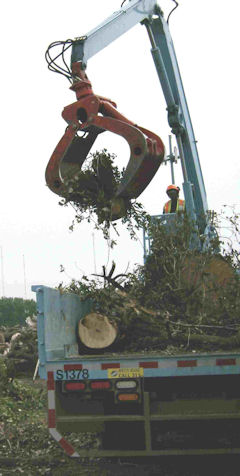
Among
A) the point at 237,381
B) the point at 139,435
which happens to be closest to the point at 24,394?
the point at 139,435

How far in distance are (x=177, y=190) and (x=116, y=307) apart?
377 centimetres

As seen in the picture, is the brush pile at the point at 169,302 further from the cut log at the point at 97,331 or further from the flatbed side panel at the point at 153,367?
the flatbed side panel at the point at 153,367

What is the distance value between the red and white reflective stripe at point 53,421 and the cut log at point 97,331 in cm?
84

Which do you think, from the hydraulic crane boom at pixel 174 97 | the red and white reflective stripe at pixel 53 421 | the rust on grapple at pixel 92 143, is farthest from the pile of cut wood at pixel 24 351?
the red and white reflective stripe at pixel 53 421

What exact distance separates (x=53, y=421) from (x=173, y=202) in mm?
4822

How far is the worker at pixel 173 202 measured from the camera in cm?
959

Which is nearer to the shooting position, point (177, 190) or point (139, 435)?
point (139, 435)

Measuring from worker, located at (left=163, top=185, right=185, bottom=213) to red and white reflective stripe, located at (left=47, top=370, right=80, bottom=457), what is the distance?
13.9 ft

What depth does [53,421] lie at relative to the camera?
5641 mm

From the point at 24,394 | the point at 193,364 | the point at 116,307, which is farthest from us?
the point at 24,394

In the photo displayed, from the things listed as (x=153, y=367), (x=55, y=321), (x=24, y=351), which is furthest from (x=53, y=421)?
(x=24, y=351)

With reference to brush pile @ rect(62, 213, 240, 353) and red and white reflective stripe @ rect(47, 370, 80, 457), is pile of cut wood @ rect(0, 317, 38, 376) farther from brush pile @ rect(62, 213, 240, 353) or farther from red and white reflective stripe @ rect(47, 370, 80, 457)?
red and white reflective stripe @ rect(47, 370, 80, 457)

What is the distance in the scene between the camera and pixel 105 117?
6.98m

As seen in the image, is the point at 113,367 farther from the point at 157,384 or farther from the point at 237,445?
the point at 237,445
